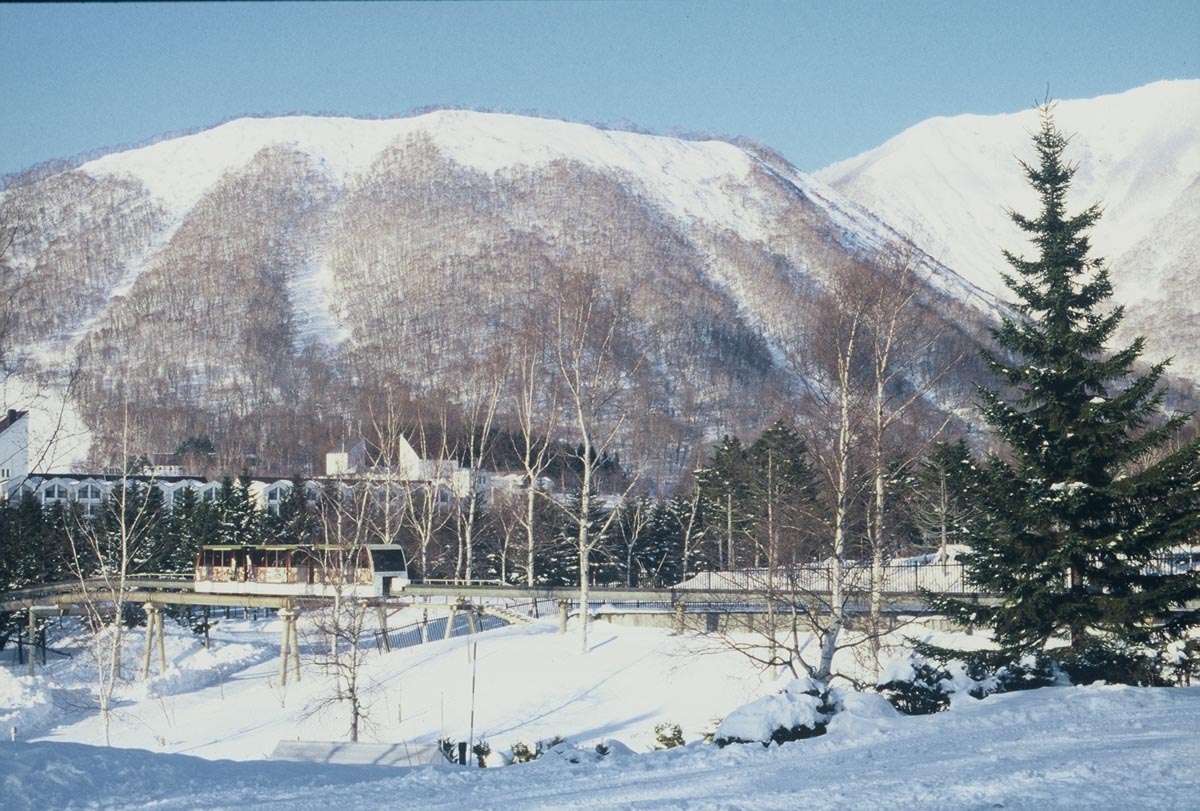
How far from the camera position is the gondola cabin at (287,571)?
39.3m

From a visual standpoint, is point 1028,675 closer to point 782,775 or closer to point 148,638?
point 782,775

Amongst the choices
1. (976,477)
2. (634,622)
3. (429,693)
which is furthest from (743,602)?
(976,477)

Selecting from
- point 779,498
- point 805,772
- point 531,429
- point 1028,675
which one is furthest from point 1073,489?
point 531,429

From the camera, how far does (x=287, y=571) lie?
4153 cm

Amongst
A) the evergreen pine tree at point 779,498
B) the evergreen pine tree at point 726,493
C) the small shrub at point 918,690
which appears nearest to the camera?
the small shrub at point 918,690

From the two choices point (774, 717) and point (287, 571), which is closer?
point (774, 717)

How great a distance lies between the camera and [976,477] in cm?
1955

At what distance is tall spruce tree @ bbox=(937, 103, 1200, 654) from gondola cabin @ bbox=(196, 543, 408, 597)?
75.5 feet

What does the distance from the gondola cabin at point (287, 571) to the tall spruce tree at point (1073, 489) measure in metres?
23.0

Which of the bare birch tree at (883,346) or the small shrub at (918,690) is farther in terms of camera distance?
the bare birch tree at (883,346)

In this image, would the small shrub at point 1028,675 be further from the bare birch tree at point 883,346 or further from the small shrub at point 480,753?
the small shrub at point 480,753

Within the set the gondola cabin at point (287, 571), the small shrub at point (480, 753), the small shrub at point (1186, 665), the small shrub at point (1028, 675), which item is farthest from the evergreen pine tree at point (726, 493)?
the small shrub at point (480, 753)

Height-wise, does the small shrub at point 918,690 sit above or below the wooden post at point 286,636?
above

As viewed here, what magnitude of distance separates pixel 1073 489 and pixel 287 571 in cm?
2942
